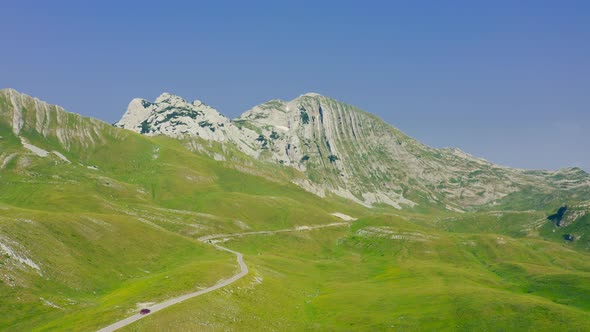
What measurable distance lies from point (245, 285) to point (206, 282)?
10.3 meters

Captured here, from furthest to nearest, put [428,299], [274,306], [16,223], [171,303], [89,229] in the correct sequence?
[89,229] < [16,223] < [428,299] < [274,306] < [171,303]

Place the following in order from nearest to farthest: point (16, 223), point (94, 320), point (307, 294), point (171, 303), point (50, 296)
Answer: point (94, 320) → point (171, 303) → point (50, 296) → point (16, 223) → point (307, 294)

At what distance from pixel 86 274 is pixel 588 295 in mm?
160233

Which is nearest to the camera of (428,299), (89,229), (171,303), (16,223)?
(171,303)

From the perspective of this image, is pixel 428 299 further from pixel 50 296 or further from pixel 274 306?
pixel 50 296

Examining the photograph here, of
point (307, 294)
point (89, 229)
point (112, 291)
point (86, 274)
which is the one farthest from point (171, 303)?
point (89, 229)

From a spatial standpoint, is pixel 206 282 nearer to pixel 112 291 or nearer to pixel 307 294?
pixel 112 291

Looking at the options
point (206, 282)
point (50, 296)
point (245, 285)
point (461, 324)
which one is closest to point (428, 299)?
point (461, 324)

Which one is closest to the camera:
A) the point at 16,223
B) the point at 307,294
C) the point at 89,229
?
the point at 16,223

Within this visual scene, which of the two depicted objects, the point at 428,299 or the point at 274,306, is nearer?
the point at 274,306

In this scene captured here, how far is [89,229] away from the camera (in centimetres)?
15575

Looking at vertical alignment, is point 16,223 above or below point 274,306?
above

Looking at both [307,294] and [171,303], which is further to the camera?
[307,294]

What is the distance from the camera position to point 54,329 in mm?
80062
